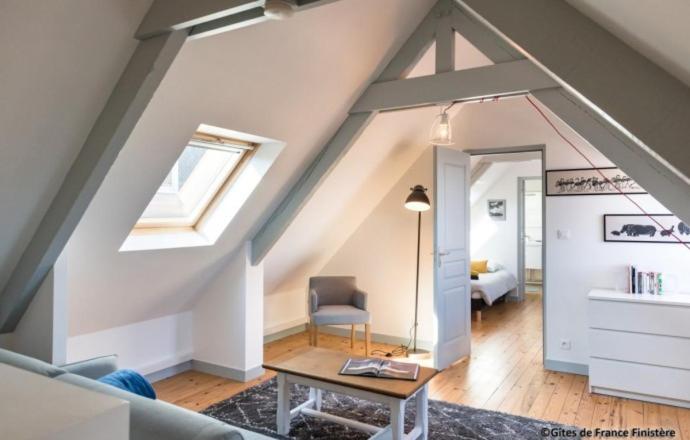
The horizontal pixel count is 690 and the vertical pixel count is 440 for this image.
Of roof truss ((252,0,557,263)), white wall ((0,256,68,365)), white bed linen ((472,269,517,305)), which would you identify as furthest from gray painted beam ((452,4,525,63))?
white bed linen ((472,269,517,305))

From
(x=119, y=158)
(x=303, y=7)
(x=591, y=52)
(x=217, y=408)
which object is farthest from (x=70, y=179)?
(x=591, y=52)

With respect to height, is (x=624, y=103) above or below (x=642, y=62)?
below

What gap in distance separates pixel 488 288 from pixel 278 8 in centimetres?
559

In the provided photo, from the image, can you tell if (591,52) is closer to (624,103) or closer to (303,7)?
(624,103)

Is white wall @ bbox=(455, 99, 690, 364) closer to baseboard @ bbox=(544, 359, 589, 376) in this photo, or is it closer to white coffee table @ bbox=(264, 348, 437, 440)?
baseboard @ bbox=(544, 359, 589, 376)

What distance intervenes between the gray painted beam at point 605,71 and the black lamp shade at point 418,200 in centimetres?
287

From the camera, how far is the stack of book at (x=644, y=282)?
12.3 feet

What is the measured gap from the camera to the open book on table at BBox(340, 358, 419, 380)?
2.71m

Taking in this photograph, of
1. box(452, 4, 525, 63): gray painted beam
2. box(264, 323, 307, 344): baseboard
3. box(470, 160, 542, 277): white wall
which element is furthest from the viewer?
box(470, 160, 542, 277): white wall

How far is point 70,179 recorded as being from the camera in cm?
228

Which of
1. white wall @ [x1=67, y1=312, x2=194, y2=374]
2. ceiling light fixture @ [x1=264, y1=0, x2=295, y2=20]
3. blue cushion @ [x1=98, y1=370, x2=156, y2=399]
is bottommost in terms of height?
white wall @ [x1=67, y1=312, x2=194, y2=374]

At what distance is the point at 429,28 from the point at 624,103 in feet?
7.18

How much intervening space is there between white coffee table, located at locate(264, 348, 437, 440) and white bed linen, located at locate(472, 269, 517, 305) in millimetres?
3715

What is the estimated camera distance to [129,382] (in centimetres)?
211
